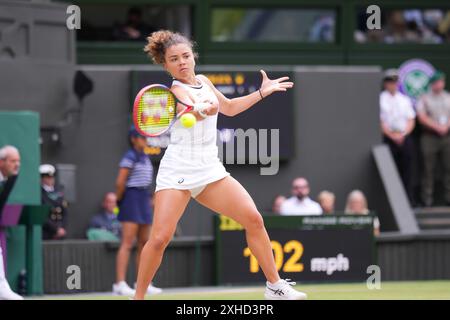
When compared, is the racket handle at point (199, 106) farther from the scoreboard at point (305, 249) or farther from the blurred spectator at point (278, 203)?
the blurred spectator at point (278, 203)

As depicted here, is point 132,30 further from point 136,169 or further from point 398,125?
point 136,169

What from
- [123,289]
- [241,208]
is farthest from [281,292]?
[123,289]

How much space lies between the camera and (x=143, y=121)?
27.5 ft

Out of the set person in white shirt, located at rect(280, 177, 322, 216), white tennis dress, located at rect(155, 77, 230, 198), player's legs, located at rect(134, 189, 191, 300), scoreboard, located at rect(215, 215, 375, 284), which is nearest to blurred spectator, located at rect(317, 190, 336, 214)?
person in white shirt, located at rect(280, 177, 322, 216)

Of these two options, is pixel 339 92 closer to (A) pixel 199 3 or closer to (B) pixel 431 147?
(B) pixel 431 147

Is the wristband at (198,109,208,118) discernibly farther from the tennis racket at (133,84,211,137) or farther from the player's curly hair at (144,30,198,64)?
the player's curly hair at (144,30,198,64)

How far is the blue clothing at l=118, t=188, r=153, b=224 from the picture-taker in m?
12.6

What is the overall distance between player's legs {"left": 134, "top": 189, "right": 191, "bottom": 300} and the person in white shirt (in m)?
6.87

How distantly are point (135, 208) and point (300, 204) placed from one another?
10.3 feet

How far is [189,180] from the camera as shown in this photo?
27.0ft

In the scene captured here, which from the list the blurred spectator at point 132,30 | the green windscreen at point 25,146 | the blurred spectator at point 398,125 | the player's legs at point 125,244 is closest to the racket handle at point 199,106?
the player's legs at point 125,244

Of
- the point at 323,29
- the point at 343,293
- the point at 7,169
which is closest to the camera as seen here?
the point at 343,293

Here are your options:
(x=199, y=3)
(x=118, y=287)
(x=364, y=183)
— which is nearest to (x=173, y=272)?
(x=118, y=287)

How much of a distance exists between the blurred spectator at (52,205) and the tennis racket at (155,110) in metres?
5.93
